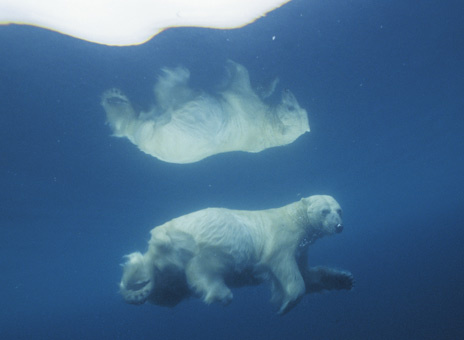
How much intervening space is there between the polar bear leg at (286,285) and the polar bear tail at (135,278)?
7.80 feet

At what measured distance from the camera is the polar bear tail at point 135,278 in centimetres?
570

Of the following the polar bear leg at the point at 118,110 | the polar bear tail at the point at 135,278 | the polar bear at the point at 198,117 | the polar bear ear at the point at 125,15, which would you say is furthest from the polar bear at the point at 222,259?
the polar bear leg at the point at 118,110

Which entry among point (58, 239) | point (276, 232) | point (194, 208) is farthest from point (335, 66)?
point (58, 239)

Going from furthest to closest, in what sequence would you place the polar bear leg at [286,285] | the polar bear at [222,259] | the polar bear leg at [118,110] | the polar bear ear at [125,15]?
the polar bear leg at [118,110] < the polar bear leg at [286,285] < the polar bear at [222,259] < the polar bear ear at [125,15]

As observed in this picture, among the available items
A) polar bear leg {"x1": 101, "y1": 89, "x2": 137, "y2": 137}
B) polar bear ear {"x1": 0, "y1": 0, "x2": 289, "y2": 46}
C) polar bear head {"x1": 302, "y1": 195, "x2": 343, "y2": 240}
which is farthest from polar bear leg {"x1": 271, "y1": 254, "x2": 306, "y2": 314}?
polar bear leg {"x1": 101, "y1": 89, "x2": 137, "y2": 137}

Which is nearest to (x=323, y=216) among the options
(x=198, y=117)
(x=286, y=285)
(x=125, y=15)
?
(x=286, y=285)

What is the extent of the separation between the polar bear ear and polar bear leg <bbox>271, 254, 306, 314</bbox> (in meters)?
4.75

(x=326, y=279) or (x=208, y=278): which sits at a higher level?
(x=326, y=279)

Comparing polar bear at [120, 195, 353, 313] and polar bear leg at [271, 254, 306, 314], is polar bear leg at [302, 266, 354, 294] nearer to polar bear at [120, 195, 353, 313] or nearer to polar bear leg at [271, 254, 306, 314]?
polar bear at [120, 195, 353, 313]

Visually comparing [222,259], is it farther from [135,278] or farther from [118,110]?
[118,110]

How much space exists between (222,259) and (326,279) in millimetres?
2708

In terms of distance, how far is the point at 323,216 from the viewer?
716 cm

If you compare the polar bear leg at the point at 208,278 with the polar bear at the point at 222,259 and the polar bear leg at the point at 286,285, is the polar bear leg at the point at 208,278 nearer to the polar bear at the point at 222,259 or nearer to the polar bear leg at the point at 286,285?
the polar bear at the point at 222,259

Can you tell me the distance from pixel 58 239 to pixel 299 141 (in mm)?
18328
